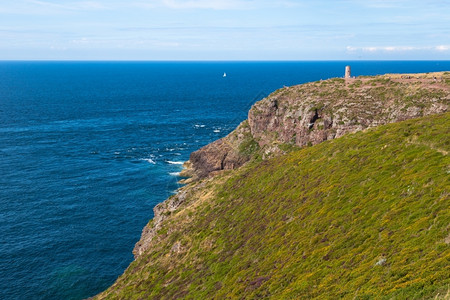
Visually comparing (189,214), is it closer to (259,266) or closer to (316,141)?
(259,266)

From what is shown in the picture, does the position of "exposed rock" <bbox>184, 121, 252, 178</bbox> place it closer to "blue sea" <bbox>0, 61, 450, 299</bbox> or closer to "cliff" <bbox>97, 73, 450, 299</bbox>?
"blue sea" <bbox>0, 61, 450, 299</bbox>

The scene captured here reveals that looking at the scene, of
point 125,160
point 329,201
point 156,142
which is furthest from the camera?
point 156,142

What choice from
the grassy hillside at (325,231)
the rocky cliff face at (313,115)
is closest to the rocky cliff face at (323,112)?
the rocky cliff face at (313,115)

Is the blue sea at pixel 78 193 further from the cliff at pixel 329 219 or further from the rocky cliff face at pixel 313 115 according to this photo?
the cliff at pixel 329 219

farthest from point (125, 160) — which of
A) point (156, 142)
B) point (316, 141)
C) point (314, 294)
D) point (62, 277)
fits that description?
point (314, 294)

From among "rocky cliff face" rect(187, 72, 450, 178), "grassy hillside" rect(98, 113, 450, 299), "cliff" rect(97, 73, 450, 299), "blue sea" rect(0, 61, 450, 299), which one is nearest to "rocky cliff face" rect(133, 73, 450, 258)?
"rocky cliff face" rect(187, 72, 450, 178)

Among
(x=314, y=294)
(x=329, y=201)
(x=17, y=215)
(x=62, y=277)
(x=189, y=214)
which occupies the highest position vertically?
(x=329, y=201)
